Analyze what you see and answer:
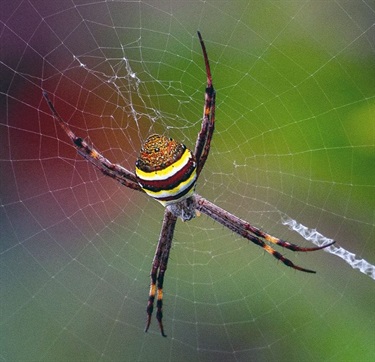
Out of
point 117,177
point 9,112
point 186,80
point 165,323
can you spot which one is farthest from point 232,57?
point 165,323

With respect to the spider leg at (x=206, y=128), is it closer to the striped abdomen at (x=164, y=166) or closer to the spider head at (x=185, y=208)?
the striped abdomen at (x=164, y=166)

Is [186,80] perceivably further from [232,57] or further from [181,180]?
[181,180]

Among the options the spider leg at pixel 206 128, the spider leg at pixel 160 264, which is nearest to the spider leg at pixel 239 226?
the spider leg at pixel 160 264

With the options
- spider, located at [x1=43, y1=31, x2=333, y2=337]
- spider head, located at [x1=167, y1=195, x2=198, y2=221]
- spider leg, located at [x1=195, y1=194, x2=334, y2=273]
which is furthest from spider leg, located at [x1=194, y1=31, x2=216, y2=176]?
spider leg, located at [x1=195, y1=194, x2=334, y2=273]

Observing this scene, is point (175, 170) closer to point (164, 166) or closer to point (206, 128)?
point (164, 166)

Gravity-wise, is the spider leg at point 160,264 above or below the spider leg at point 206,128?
below

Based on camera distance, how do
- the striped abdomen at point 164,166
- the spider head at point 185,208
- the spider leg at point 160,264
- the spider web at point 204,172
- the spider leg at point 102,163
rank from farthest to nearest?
the spider leg at point 160,264 → the spider head at point 185,208 → the spider leg at point 102,163 → the striped abdomen at point 164,166 → the spider web at point 204,172
